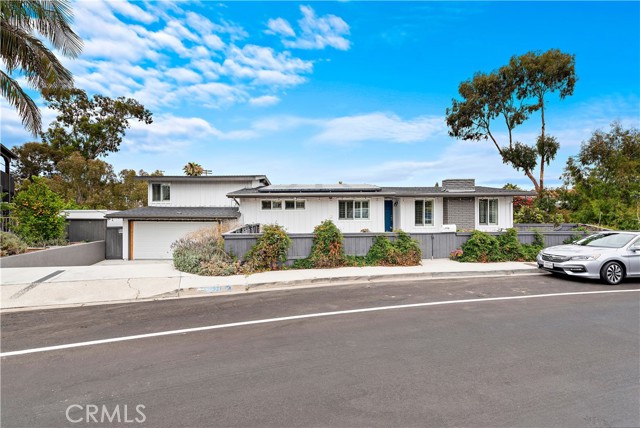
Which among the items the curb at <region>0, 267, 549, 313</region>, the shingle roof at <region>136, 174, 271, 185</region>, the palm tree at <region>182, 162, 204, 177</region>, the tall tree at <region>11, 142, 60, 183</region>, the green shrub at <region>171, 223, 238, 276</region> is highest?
the tall tree at <region>11, 142, 60, 183</region>

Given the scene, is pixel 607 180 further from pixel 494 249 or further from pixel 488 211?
pixel 494 249

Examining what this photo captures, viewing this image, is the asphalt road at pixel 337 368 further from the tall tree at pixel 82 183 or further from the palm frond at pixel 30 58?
the tall tree at pixel 82 183

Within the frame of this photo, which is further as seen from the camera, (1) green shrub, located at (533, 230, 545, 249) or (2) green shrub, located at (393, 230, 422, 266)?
(1) green shrub, located at (533, 230, 545, 249)

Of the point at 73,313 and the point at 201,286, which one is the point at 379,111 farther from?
the point at 73,313

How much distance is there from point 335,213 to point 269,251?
318 inches

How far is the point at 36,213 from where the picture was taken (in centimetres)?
1598

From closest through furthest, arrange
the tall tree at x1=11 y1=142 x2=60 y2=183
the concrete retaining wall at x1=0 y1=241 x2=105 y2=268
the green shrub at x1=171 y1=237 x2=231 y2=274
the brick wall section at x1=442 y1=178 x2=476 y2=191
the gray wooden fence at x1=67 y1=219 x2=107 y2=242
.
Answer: the green shrub at x1=171 y1=237 x2=231 y2=274, the concrete retaining wall at x1=0 y1=241 x2=105 y2=268, the gray wooden fence at x1=67 y1=219 x2=107 y2=242, the brick wall section at x1=442 y1=178 x2=476 y2=191, the tall tree at x1=11 y1=142 x2=60 y2=183

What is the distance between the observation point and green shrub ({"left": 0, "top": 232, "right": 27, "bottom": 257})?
499 inches

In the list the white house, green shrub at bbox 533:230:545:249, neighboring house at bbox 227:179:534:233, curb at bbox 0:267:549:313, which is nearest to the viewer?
curb at bbox 0:267:549:313

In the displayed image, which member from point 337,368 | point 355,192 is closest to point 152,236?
point 355,192

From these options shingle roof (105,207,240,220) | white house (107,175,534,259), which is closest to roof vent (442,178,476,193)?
white house (107,175,534,259)

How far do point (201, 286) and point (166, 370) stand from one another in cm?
511

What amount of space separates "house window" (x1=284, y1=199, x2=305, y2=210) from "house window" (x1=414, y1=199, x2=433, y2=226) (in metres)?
6.70

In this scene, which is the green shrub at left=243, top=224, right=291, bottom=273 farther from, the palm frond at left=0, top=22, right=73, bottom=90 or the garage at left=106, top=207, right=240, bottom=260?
the palm frond at left=0, top=22, right=73, bottom=90
